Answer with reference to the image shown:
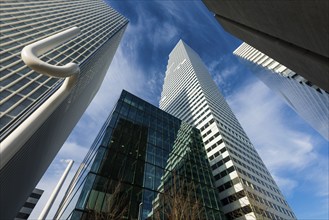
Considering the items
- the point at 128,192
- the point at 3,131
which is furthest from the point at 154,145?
the point at 3,131

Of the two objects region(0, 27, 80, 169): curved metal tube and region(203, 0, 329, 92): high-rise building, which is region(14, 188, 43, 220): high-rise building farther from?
Answer: region(203, 0, 329, 92): high-rise building

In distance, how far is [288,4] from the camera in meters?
2.67

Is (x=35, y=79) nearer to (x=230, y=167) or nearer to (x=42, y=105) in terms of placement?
(x=42, y=105)

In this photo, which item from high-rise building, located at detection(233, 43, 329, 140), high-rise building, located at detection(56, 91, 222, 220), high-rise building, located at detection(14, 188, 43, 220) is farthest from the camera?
high-rise building, located at detection(14, 188, 43, 220)

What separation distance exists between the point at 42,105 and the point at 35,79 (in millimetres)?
30724

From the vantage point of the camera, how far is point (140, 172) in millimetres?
22641

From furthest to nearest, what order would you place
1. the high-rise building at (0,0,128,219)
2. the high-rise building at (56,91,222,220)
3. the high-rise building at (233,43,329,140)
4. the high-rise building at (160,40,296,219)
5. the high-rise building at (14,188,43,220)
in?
the high-rise building at (14,188,43,220) → the high-rise building at (233,43,329,140) → the high-rise building at (160,40,296,219) → the high-rise building at (56,91,222,220) → the high-rise building at (0,0,128,219)

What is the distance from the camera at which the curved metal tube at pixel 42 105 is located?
4523 mm

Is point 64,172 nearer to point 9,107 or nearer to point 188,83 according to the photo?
point 9,107

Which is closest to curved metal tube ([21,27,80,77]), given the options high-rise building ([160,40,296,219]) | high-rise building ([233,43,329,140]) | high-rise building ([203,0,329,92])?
high-rise building ([203,0,329,92])

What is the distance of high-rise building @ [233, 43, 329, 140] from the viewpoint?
40.8 meters

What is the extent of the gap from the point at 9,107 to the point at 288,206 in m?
67.3

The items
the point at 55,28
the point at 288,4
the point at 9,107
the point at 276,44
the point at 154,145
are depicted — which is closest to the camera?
the point at 288,4

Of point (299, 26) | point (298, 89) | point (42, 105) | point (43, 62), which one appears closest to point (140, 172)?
point (42, 105)
